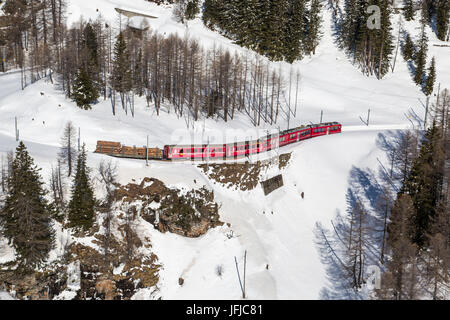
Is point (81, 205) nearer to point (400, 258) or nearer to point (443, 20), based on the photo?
point (400, 258)

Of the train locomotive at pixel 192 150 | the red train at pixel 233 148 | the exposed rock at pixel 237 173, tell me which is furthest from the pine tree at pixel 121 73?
the exposed rock at pixel 237 173

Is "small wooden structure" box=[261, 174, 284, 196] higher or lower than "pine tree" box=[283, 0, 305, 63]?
lower

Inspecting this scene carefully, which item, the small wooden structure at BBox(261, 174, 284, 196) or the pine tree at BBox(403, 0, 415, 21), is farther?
the pine tree at BBox(403, 0, 415, 21)

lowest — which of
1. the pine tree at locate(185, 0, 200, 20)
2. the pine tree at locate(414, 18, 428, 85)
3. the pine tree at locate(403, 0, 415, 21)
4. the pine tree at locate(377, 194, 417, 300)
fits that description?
the pine tree at locate(377, 194, 417, 300)

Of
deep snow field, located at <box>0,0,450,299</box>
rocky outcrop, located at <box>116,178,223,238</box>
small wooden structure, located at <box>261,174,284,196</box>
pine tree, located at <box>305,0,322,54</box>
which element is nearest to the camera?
deep snow field, located at <box>0,0,450,299</box>

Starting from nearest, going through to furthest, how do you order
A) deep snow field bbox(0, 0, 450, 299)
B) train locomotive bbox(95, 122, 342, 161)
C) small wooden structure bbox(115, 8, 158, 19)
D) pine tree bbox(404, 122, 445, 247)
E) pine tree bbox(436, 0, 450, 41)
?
deep snow field bbox(0, 0, 450, 299) < pine tree bbox(404, 122, 445, 247) < train locomotive bbox(95, 122, 342, 161) < small wooden structure bbox(115, 8, 158, 19) < pine tree bbox(436, 0, 450, 41)

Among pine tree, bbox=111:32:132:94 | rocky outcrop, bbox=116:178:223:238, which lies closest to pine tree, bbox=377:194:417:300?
rocky outcrop, bbox=116:178:223:238

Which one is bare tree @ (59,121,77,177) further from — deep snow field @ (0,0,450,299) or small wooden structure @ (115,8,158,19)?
small wooden structure @ (115,8,158,19)
